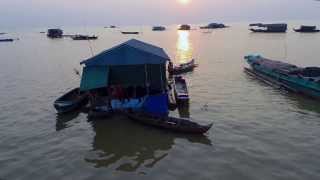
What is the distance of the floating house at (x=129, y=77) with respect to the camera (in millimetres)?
21125

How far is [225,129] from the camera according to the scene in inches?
774

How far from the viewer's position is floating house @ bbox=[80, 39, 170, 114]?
21125mm

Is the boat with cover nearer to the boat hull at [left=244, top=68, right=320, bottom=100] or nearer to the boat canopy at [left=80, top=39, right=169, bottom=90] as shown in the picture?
the boat hull at [left=244, top=68, right=320, bottom=100]

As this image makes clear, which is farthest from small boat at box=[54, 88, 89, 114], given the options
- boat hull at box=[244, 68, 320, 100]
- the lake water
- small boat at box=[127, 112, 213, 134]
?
boat hull at box=[244, 68, 320, 100]

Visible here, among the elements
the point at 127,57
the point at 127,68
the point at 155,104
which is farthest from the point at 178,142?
the point at 127,68

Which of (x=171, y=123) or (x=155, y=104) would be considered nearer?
(x=171, y=123)

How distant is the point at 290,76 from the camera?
2770cm

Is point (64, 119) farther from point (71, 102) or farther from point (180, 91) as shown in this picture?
point (180, 91)

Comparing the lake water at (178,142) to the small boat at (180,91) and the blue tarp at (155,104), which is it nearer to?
the small boat at (180,91)

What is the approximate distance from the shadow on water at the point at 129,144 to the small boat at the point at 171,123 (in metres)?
0.28

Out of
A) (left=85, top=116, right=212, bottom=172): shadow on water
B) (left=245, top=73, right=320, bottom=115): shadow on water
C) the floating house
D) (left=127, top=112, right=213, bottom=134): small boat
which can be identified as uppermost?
the floating house

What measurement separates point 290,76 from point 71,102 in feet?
50.2

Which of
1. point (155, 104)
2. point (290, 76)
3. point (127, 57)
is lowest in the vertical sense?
point (155, 104)

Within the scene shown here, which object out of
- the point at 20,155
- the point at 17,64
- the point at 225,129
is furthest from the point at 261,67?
the point at 17,64
